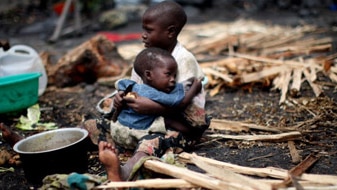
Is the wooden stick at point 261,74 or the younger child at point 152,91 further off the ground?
the younger child at point 152,91

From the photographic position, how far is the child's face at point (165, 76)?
10.9ft

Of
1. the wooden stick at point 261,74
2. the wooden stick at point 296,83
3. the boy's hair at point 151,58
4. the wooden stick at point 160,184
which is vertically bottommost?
the wooden stick at point 261,74

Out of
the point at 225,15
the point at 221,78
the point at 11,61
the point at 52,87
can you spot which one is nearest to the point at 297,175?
the point at 221,78

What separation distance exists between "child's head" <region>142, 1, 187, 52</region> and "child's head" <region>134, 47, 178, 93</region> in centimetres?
15

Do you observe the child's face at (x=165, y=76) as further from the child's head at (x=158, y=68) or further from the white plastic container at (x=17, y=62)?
the white plastic container at (x=17, y=62)

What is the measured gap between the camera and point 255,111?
4863mm

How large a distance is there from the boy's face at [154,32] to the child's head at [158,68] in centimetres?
14

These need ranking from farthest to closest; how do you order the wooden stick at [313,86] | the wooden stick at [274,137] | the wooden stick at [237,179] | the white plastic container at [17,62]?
the white plastic container at [17,62], the wooden stick at [313,86], the wooden stick at [274,137], the wooden stick at [237,179]

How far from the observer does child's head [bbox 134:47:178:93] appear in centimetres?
332

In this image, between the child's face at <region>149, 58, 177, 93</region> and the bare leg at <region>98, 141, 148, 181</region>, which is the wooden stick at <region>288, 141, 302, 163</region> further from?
the bare leg at <region>98, 141, 148, 181</region>

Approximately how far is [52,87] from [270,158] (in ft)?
13.2

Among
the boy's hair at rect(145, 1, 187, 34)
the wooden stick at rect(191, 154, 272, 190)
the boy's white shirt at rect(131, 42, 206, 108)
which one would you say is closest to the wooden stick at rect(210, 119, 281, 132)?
the boy's white shirt at rect(131, 42, 206, 108)

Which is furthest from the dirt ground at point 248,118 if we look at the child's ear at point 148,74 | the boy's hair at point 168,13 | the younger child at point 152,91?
the boy's hair at point 168,13

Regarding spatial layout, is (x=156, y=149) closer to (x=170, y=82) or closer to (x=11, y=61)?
(x=170, y=82)
